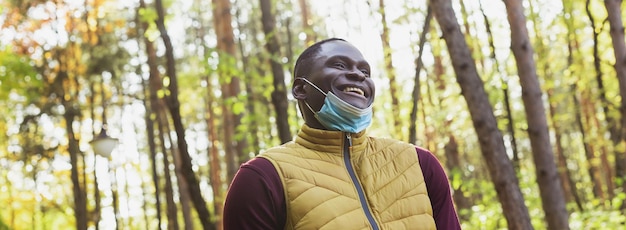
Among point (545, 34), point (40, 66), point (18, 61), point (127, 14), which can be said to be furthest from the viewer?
point (127, 14)

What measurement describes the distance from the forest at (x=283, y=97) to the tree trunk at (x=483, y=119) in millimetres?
12

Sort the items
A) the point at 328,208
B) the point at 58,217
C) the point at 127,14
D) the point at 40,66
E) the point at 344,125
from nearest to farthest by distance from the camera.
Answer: the point at 328,208 < the point at 344,125 < the point at 40,66 < the point at 127,14 < the point at 58,217

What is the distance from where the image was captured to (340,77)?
2.67m

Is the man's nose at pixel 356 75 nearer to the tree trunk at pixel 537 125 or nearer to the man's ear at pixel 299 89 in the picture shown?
the man's ear at pixel 299 89

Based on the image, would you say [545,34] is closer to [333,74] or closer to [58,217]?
[333,74]

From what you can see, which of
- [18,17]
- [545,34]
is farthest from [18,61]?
[545,34]

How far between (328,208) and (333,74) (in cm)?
49

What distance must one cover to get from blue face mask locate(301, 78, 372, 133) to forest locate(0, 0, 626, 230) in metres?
1.04

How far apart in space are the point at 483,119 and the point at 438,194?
4.51 metres

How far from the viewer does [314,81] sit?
2.70 m

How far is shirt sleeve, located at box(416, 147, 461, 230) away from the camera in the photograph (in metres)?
2.63

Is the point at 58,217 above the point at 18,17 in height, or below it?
below

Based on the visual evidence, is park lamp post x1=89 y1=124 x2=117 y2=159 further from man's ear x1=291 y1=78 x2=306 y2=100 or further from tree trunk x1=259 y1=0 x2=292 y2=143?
man's ear x1=291 y1=78 x2=306 y2=100

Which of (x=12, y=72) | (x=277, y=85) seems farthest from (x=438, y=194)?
(x=12, y=72)
